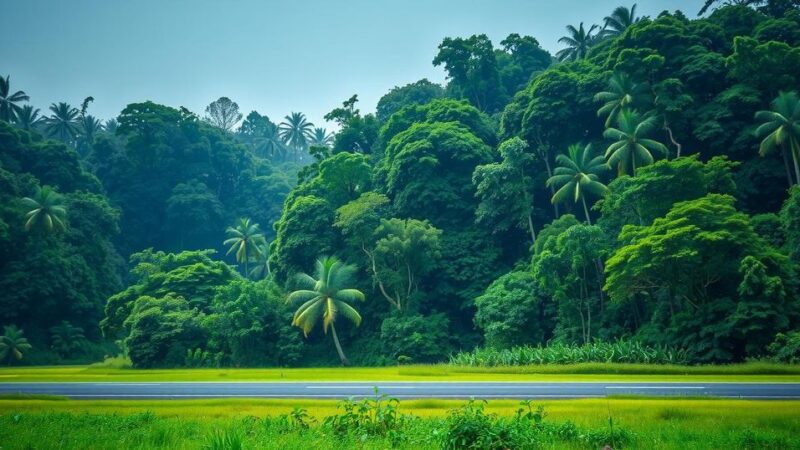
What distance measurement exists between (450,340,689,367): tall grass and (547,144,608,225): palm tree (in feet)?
38.6

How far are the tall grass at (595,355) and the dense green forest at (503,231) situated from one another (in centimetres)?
79

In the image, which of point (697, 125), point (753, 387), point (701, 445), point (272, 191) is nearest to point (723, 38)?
point (697, 125)

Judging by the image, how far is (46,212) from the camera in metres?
48.6

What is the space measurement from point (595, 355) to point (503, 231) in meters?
17.1

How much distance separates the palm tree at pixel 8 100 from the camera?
251 ft

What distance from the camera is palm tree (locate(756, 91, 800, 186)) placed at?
3116 centimetres

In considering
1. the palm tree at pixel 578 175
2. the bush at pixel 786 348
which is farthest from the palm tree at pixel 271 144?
the bush at pixel 786 348

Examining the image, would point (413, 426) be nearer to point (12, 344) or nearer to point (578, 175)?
point (578, 175)

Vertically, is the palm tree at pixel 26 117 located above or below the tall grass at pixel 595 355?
above

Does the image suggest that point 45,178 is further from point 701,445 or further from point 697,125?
point 701,445

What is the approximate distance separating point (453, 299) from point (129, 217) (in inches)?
1957

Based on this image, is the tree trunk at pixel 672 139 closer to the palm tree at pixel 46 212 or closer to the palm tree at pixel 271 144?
the palm tree at pixel 46 212

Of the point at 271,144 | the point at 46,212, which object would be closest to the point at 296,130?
the point at 271,144

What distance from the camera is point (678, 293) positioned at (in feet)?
93.2
